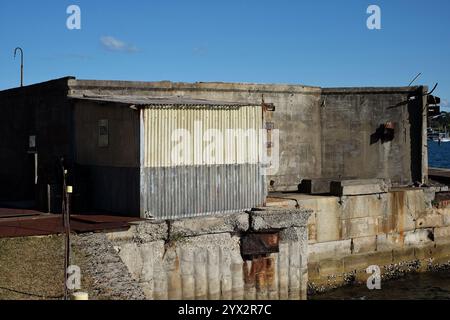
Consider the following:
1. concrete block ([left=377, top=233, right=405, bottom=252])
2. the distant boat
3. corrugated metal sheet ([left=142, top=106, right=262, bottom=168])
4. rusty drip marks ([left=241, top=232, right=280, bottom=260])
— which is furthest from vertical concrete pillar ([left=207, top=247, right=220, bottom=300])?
the distant boat

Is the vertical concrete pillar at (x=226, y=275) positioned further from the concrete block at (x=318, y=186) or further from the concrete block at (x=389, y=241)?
the concrete block at (x=389, y=241)

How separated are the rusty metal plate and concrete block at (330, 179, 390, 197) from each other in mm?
5499

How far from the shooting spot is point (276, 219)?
52.6 ft

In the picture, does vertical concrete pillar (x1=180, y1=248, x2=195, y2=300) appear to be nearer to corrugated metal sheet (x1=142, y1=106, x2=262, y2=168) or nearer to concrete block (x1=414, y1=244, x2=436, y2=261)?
corrugated metal sheet (x1=142, y1=106, x2=262, y2=168)

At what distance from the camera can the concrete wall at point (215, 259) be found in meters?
14.2

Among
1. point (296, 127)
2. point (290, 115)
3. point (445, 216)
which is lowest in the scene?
point (445, 216)

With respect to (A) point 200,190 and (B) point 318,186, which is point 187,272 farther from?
(B) point 318,186

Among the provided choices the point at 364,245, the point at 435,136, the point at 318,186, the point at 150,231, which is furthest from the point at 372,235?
the point at 435,136

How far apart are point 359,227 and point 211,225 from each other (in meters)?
8.07

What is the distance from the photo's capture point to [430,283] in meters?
22.8

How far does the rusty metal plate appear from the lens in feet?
51.7
